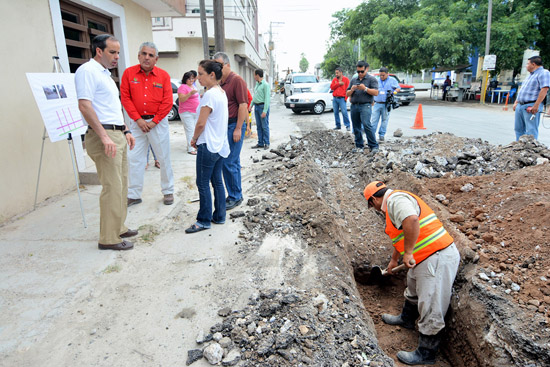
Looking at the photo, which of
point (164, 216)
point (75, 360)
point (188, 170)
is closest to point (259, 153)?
point (188, 170)

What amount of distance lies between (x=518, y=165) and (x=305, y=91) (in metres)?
12.9

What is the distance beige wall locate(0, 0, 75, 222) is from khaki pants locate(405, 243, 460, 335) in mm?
4652

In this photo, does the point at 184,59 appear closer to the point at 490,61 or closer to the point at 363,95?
the point at 490,61

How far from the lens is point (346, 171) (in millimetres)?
7559

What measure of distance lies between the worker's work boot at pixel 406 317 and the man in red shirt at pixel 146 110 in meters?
3.18

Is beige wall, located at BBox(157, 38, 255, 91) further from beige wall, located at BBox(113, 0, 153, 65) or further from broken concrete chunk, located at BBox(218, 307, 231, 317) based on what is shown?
broken concrete chunk, located at BBox(218, 307, 231, 317)

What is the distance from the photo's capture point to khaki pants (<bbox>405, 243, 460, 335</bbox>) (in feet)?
10.4

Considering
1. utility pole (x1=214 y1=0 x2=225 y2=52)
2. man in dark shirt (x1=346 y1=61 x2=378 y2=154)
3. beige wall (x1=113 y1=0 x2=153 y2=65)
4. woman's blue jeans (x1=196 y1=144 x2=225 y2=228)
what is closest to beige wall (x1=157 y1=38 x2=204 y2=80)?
utility pole (x1=214 y1=0 x2=225 y2=52)

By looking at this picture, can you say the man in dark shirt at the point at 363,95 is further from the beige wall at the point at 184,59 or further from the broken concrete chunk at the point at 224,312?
the beige wall at the point at 184,59

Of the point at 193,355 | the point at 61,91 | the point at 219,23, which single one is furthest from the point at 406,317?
the point at 219,23

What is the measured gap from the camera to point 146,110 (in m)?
4.70

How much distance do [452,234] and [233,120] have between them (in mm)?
3076

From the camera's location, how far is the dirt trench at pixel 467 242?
9.86 ft

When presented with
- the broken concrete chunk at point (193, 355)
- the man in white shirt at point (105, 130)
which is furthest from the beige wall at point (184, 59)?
the broken concrete chunk at point (193, 355)
